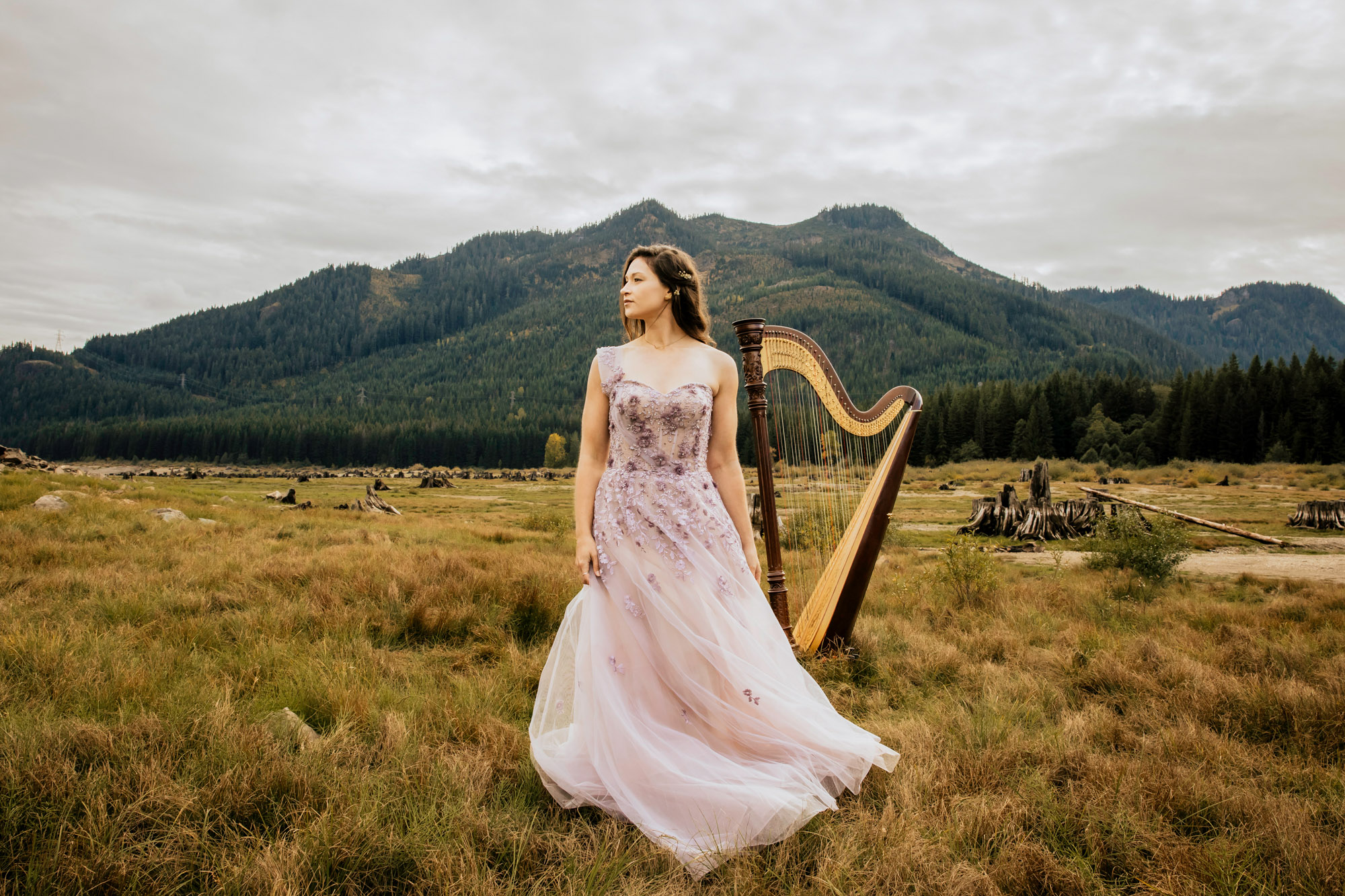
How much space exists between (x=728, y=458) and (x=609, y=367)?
82 cm

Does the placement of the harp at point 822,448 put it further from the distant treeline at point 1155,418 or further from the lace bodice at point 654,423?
the distant treeline at point 1155,418

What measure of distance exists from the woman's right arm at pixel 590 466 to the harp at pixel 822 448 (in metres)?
1.51

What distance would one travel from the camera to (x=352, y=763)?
3168 mm

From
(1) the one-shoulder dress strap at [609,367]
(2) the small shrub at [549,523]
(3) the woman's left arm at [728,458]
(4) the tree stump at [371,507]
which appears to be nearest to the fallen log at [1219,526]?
(3) the woman's left arm at [728,458]

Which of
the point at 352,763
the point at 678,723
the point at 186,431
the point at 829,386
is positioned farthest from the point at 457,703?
the point at 186,431

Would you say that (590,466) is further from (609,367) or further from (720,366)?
(720,366)

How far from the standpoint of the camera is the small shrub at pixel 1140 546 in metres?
8.70

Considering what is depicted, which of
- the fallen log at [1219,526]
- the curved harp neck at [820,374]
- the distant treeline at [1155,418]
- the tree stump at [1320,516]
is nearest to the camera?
the curved harp neck at [820,374]

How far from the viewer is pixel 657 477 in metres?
3.29

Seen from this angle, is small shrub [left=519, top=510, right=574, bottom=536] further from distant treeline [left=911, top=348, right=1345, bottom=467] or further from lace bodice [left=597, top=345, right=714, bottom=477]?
distant treeline [left=911, top=348, right=1345, bottom=467]

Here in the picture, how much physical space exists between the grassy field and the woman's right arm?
1147 mm

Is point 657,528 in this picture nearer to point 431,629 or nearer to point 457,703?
point 457,703

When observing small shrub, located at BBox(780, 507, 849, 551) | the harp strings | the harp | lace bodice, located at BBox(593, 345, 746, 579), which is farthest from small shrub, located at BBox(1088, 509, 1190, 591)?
lace bodice, located at BBox(593, 345, 746, 579)

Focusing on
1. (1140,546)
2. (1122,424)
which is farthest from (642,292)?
(1122,424)
